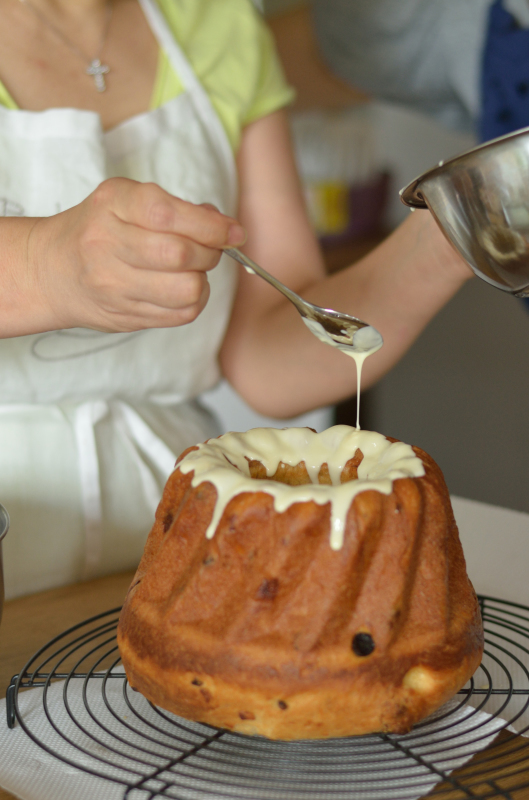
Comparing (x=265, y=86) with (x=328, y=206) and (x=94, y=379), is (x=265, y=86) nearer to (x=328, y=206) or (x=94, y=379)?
→ (x=94, y=379)

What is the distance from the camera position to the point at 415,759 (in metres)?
0.50

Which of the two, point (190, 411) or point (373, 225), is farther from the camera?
point (373, 225)

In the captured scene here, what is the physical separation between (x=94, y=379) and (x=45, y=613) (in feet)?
0.96

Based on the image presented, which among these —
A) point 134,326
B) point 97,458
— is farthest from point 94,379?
point 134,326

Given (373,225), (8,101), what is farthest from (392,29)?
(373,225)

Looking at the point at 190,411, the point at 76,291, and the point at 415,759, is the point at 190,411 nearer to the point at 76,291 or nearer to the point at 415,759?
the point at 76,291

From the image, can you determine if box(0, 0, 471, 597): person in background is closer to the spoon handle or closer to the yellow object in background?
the spoon handle

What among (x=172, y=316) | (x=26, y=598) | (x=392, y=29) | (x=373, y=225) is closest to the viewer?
(x=172, y=316)

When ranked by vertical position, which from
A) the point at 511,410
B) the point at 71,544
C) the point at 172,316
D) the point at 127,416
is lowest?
the point at 511,410

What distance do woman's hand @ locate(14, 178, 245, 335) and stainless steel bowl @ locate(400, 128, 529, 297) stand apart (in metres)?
0.15

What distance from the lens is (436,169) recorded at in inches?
20.6

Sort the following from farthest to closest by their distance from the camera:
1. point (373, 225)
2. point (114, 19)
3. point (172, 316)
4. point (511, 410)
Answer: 1. point (373, 225)
2. point (511, 410)
3. point (114, 19)
4. point (172, 316)

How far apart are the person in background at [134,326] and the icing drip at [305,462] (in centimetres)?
15

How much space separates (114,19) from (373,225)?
6.87ft
